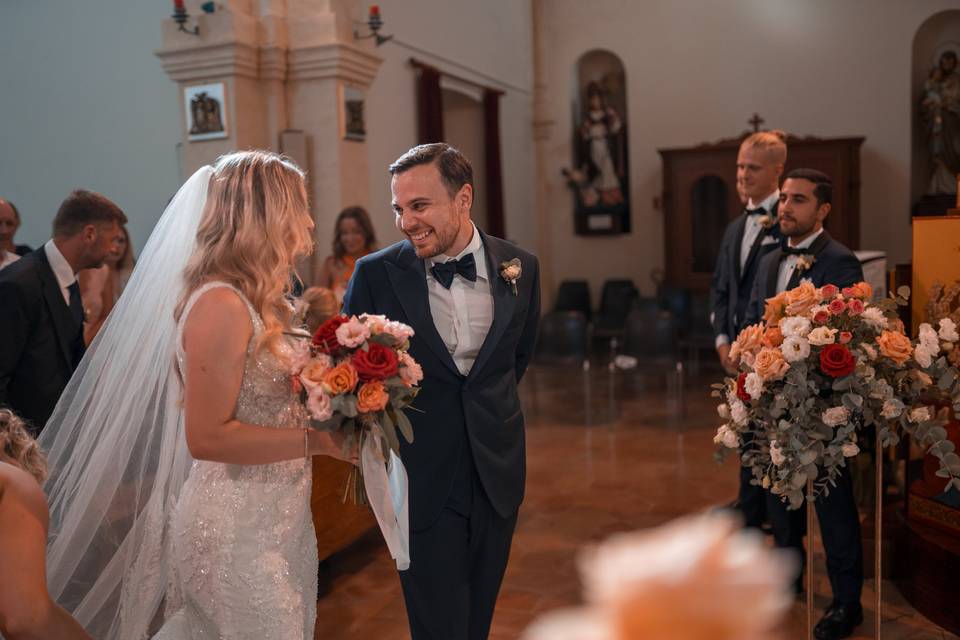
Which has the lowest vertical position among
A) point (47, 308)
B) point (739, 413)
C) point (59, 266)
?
→ point (739, 413)

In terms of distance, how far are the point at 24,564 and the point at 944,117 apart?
11.7 m

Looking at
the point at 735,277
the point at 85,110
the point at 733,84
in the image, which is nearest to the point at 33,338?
the point at 735,277

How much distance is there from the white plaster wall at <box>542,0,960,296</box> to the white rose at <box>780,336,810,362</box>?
31.1 ft

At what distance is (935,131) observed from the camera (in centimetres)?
1104

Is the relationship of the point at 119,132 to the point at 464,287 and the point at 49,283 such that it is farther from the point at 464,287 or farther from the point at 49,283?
the point at 464,287

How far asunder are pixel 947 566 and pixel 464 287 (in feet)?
8.18

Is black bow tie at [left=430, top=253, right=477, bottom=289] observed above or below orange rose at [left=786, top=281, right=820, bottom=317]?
above

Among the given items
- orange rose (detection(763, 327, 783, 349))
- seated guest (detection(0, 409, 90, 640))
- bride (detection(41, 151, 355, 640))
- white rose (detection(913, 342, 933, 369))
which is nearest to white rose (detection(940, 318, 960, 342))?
white rose (detection(913, 342, 933, 369))

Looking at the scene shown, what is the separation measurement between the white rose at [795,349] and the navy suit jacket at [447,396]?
2.89 feet

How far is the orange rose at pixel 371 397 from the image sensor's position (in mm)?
2219

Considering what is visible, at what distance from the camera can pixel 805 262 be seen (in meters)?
3.91

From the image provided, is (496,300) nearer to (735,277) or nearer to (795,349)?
(795,349)

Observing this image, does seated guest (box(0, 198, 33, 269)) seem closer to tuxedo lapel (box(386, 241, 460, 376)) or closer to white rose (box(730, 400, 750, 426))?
tuxedo lapel (box(386, 241, 460, 376))

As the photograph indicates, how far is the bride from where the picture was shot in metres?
2.24
